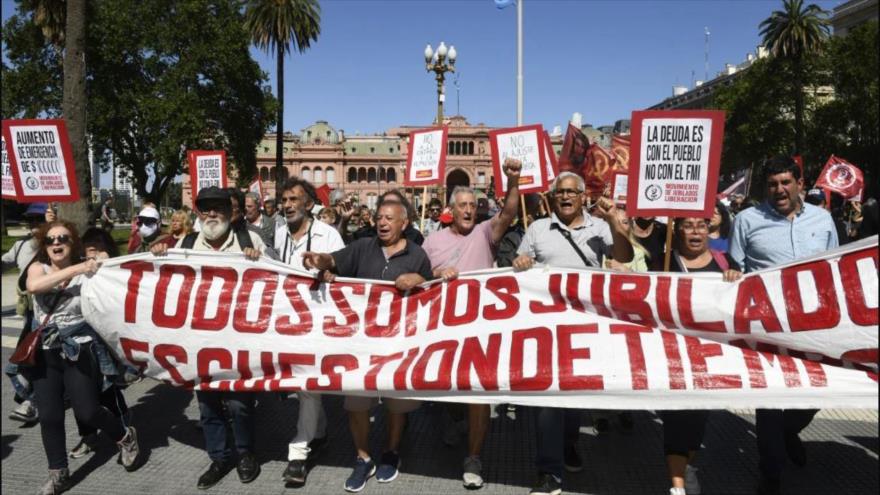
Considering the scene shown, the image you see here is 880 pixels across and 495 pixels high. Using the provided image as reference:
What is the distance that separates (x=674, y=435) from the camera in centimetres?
364

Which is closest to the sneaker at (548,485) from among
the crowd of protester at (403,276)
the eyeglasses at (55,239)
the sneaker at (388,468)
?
the crowd of protester at (403,276)

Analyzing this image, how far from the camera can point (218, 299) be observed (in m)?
4.20

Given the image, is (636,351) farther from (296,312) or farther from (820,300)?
(296,312)

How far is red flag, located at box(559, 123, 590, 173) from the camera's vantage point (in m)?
9.35

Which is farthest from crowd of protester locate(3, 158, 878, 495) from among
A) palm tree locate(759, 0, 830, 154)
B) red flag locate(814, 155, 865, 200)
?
palm tree locate(759, 0, 830, 154)

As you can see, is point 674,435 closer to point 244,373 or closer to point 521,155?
point 244,373

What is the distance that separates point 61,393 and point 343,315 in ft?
6.01

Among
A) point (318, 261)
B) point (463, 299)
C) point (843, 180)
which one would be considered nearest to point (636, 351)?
point (463, 299)

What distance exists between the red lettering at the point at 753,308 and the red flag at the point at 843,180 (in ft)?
30.2

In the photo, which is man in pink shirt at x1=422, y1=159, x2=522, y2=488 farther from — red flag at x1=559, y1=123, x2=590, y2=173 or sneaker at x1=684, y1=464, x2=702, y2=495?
red flag at x1=559, y1=123, x2=590, y2=173

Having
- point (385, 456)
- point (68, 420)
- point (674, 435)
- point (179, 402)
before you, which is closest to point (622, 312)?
point (674, 435)

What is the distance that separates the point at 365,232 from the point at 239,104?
26.4m

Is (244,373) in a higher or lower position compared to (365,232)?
lower

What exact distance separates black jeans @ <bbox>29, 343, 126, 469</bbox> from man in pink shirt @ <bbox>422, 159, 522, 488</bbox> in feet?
7.59
